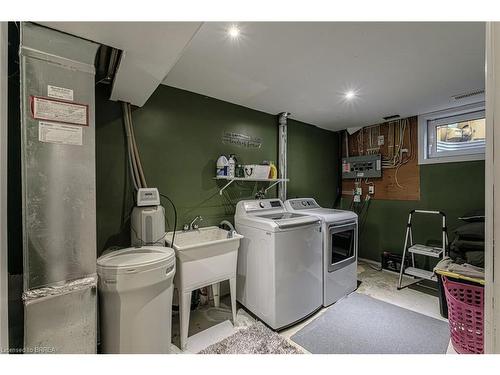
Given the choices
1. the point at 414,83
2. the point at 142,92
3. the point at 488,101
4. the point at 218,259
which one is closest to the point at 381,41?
the point at 414,83

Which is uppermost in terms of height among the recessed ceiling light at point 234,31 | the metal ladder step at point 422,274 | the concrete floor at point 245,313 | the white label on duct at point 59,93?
the recessed ceiling light at point 234,31

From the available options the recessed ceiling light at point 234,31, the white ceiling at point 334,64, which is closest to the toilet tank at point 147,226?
the white ceiling at point 334,64

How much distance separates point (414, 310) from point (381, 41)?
2.41 m

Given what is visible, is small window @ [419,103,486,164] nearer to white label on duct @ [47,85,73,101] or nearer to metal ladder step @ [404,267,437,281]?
metal ladder step @ [404,267,437,281]

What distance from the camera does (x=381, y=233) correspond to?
11.1ft

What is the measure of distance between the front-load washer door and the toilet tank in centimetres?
161

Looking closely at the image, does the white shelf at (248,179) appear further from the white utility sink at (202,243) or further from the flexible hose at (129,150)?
the flexible hose at (129,150)

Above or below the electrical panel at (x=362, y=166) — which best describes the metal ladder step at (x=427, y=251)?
below

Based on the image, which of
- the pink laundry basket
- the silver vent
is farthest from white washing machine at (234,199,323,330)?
the silver vent

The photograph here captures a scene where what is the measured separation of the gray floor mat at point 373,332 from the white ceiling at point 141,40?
216 centimetres

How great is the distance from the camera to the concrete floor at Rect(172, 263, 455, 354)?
1788mm

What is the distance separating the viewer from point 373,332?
72.9 inches

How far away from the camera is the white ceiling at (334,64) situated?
1.36m

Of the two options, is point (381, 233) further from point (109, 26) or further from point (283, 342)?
point (109, 26)
